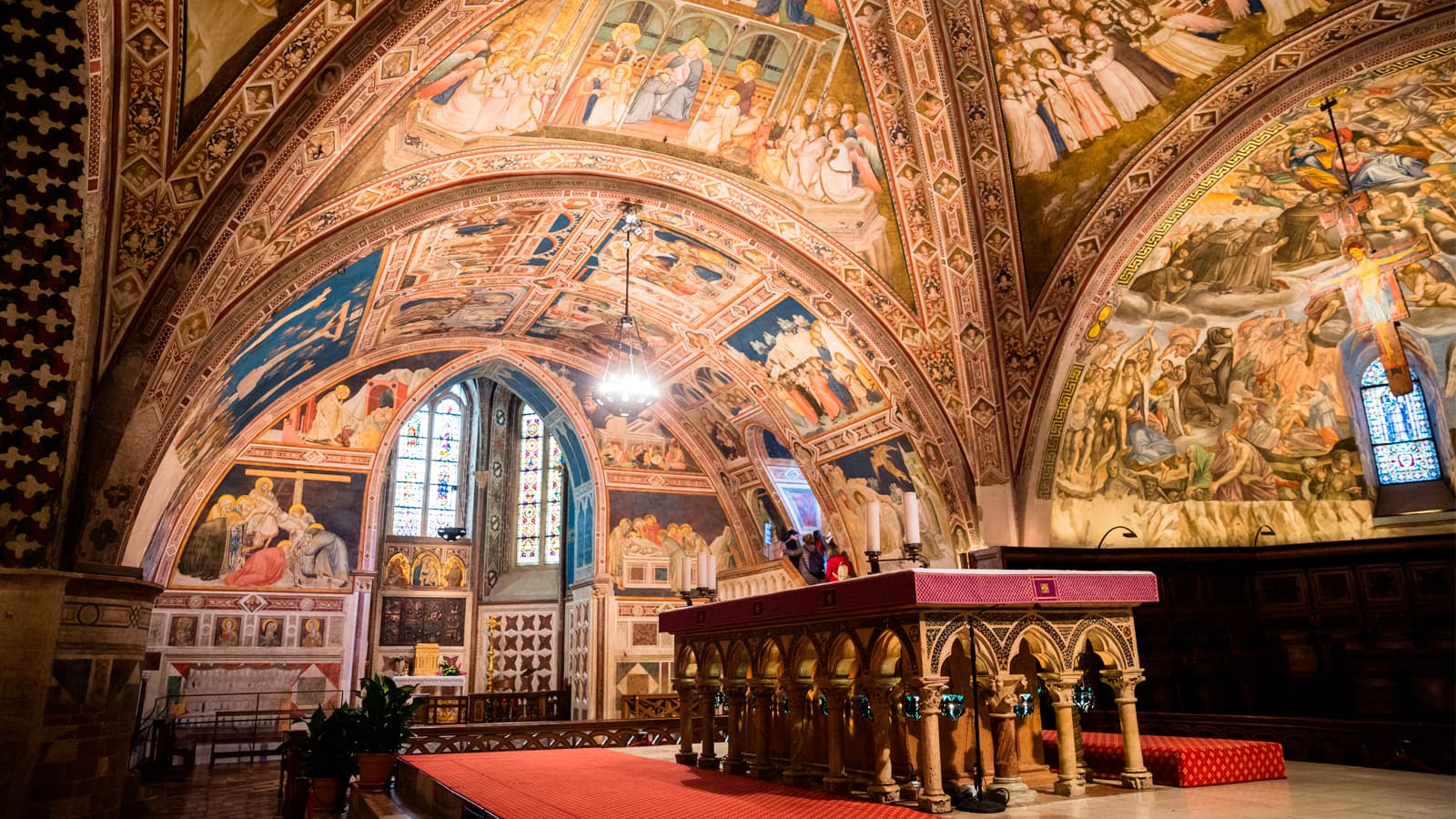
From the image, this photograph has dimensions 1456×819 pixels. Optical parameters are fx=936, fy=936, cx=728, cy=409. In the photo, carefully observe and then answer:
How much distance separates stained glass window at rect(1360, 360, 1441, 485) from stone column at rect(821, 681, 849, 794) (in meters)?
10.4

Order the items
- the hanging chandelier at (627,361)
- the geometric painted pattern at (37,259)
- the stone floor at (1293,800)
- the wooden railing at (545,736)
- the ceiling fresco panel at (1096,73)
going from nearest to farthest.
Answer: the stone floor at (1293,800) → the geometric painted pattern at (37,259) → the ceiling fresco panel at (1096,73) → the wooden railing at (545,736) → the hanging chandelier at (627,361)

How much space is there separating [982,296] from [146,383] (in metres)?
9.58

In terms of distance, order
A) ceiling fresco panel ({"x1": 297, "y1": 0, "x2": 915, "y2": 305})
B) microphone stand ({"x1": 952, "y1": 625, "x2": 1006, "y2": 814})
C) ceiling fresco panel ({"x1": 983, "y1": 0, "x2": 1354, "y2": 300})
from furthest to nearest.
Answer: ceiling fresco panel ({"x1": 297, "y1": 0, "x2": 915, "y2": 305}) < ceiling fresco panel ({"x1": 983, "y1": 0, "x2": 1354, "y2": 300}) < microphone stand ({"x1": 952, "y1": 625, "x2": 1006, "y2": 814})

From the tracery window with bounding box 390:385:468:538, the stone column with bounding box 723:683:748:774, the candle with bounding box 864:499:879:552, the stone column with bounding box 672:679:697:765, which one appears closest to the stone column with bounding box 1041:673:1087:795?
the candle with bounding box 864:499:879:552

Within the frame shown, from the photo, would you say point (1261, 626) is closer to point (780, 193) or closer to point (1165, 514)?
point (1165, 514)

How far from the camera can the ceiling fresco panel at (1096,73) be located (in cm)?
924

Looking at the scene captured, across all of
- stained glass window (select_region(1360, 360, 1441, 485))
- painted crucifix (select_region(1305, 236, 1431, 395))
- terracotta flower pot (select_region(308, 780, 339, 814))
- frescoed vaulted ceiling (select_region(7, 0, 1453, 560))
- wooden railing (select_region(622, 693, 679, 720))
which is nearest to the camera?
terracotta flower pot (select_region(308, 780, 339, 814))

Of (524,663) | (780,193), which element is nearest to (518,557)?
(524,663)

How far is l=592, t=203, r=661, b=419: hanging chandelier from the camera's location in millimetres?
13211

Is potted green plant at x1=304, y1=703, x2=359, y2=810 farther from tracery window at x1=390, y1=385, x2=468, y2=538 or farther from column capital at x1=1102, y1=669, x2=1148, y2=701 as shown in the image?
tracery window at x1=390, y1=385, x2=468, y2=538

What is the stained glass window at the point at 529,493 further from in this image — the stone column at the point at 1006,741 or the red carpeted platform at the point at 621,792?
the stone column at the point at 1006,741

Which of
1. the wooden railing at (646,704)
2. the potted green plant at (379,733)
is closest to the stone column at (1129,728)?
the potted green plant at (379,733)

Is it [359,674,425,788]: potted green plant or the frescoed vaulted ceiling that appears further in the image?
the frescoed vaulted ceiling

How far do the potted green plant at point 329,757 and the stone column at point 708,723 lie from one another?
122 inches
